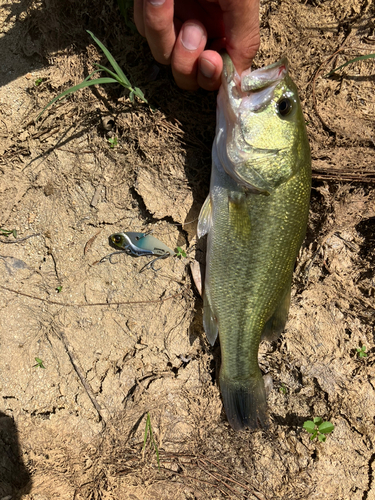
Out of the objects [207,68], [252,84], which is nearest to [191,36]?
[207,68]

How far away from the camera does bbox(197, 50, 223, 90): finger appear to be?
2.02 m

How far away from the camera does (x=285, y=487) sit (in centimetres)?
259

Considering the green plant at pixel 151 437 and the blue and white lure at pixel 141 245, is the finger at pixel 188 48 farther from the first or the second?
the green plant at pixel 151 437

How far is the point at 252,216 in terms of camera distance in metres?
2.14

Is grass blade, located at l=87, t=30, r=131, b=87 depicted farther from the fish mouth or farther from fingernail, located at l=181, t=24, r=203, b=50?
the fish mouth

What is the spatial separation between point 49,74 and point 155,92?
85 cm

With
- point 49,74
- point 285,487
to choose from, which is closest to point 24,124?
point 49,74

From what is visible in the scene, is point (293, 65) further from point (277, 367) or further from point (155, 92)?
point (277, 367)

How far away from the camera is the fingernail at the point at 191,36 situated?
6.52 feet

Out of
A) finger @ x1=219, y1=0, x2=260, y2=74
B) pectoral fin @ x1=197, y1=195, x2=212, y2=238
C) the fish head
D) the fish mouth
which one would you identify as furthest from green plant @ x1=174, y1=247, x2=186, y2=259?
finger @ x1=219, y1=0, x2=260, y2=74

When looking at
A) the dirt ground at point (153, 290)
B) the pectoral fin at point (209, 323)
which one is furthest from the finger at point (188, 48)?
the pectoral fin at point (209, 323)

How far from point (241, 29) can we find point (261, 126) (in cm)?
59

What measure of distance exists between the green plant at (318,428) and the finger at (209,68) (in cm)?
266

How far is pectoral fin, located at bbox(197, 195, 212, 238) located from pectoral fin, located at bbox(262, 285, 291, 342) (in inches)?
30.3
